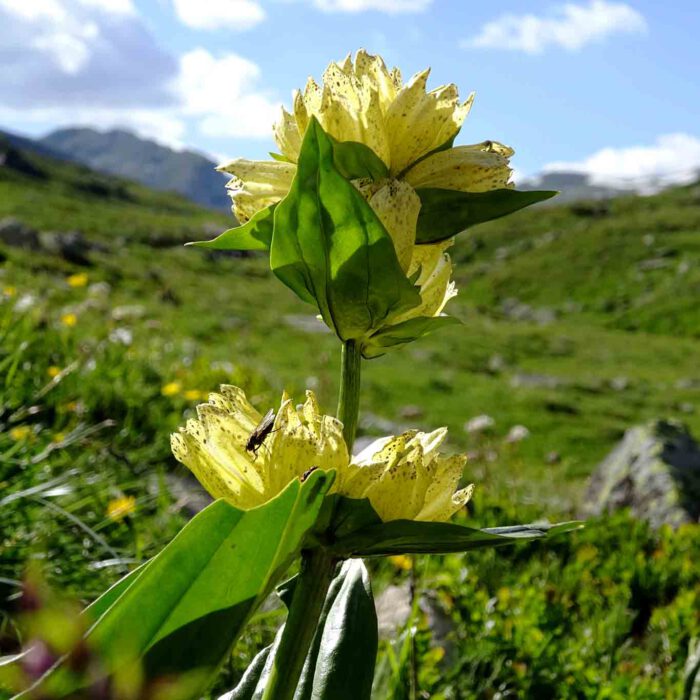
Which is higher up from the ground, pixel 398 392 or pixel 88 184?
pixel 88 184

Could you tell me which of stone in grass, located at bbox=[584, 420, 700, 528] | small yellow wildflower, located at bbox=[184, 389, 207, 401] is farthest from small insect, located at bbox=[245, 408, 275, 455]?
stone in grass, located at bbox=[584, 420, 700, 528]

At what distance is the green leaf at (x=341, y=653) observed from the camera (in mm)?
1118

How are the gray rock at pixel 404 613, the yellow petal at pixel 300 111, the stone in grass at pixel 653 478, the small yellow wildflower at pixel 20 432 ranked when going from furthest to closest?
the stone in grass at pixel 653 478, the small yellow wildflower at pixel 20 432, the gray rock at pixel 404 613, the yellow petal at pixel 300 111

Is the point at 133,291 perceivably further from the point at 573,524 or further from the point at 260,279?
the point at 573,524

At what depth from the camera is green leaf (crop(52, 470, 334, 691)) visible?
87 cm

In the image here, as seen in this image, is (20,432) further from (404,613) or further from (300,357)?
(300,357)

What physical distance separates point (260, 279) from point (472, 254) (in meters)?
23.6

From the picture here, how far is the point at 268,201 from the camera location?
4.13ft

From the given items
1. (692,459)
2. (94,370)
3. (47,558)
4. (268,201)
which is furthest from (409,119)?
(692,459)

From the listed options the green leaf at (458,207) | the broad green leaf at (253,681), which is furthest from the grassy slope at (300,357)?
the green leaf at (458,207)

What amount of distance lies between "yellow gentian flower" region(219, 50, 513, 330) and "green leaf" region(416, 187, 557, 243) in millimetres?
29

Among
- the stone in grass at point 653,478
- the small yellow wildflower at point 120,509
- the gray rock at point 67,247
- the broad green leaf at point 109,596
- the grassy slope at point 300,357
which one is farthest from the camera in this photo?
the gray rock at point 67,247

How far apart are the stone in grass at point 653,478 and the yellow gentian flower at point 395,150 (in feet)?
16.0

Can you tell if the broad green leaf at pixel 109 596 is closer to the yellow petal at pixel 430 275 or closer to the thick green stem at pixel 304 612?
the thick green stem at pixel 304 612
